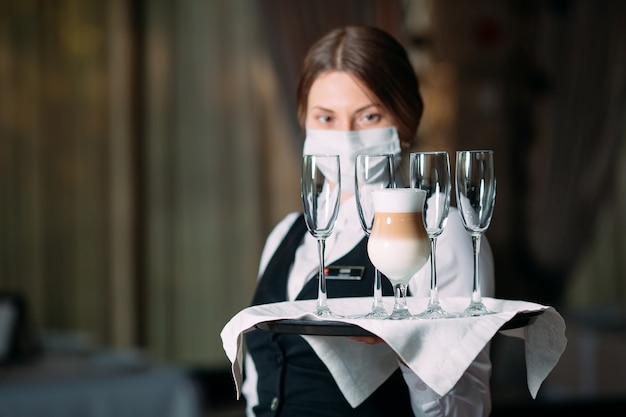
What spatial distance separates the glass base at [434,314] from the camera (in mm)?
1370

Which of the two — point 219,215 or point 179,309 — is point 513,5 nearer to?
point 219,215

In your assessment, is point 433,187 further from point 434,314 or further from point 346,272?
point 346,272

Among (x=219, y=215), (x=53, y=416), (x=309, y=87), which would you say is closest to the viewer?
(x=309, y=87)

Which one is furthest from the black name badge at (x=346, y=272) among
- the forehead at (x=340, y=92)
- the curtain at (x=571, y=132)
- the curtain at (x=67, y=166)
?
the curtain at (x=67, y=166)

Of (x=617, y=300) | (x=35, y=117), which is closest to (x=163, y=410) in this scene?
(x=35, y=117)

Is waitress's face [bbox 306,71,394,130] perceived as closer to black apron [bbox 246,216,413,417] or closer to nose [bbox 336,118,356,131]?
nose [bbox 336,118,356,131]

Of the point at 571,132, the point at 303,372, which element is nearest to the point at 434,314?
the point at 303,372

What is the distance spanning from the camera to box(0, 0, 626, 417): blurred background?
4785 mm

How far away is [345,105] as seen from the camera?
5.72ft

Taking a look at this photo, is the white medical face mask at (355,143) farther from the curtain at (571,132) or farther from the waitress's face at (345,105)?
the curtain at (571,132)

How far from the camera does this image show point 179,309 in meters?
5.42

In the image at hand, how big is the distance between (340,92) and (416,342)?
61cm

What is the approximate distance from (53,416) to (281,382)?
1.68 m

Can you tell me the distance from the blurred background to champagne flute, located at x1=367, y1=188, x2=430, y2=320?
11.3 feet
